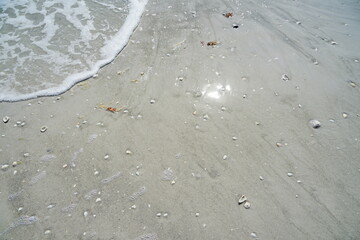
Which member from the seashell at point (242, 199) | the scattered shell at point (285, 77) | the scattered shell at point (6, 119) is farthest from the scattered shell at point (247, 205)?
the scattered shell at point (6, 119)

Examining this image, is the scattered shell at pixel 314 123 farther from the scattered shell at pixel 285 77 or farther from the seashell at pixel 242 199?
the seashell at pixel 242 199

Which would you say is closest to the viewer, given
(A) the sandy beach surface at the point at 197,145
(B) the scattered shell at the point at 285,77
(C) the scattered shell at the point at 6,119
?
(A) the sandy beach surface at the point at 197,145

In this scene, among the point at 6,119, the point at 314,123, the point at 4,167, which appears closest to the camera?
the point at 4,167

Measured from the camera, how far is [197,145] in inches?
157

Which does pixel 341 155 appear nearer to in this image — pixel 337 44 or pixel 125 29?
pixel 337 44

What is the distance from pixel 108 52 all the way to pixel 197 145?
3116 mm

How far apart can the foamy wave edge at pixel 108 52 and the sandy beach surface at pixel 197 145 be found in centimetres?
15

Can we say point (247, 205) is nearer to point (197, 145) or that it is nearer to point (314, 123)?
point (197, 145)

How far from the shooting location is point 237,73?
5.06 meters

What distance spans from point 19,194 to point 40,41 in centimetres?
396

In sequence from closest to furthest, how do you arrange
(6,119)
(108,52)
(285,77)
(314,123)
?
1. (314,123)
2. (6,119)
3. (285,77)
4. (108,52)

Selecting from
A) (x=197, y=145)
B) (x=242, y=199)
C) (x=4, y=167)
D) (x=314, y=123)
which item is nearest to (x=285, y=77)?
(x=314, y=123)

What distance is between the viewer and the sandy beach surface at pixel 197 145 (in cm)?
327

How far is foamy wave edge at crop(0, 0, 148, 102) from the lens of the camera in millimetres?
4812
